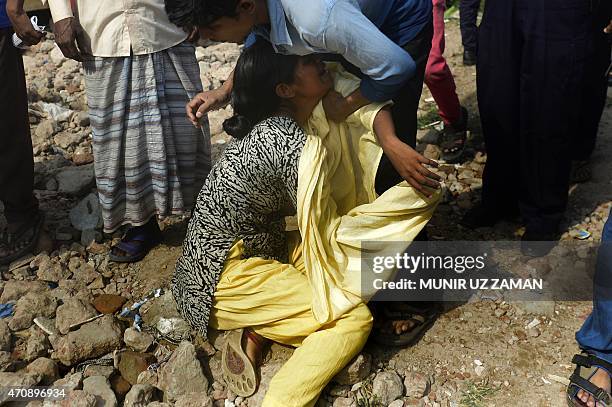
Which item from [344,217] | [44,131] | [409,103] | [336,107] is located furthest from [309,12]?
[44,131]

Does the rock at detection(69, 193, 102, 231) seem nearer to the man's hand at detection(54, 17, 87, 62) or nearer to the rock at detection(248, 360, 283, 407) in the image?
the man's hand at detection(54, 17, 87, 62)

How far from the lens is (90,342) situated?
2773mm

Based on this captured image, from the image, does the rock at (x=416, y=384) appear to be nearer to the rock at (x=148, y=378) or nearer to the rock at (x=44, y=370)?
the rock at (x=148, y=378)

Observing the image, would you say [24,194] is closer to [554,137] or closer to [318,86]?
[318,86]

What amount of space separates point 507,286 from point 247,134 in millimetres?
1442

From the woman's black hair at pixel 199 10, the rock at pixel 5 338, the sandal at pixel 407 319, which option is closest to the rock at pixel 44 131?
the rock at pixel 5 338

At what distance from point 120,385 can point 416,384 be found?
3.99ft

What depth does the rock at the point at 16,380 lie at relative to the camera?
8.46 ft

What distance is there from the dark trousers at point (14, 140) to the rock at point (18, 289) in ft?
1.35

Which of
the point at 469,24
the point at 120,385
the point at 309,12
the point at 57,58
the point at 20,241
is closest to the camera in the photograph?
the point at 309,12

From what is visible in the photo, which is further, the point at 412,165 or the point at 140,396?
the point at 140,396

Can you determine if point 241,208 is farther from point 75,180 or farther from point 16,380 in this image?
point 75,180

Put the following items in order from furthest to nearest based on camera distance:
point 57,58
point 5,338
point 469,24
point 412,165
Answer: point 57,58 → point 469,24 → point 5,338 → point 412,165

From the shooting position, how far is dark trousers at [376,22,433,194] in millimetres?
2504
